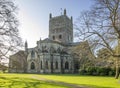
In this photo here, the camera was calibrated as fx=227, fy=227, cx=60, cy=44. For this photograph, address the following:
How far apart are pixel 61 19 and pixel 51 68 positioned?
2419cm

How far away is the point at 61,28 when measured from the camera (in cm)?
8806

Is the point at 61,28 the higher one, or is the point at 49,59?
the point at 61,28

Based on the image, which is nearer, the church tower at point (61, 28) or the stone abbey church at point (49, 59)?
the stone abbey church at point (49, 59)

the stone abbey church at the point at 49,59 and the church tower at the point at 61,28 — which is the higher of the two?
the church tower at the point at 61,28

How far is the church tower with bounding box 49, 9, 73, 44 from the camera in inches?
3442

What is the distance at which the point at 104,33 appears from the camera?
2239 cm

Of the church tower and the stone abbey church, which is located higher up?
the church tower

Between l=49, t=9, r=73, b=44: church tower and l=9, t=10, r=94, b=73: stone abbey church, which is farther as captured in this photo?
l=49, t=9, r=73, b=44: church tower

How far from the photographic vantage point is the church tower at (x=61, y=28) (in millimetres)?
87438

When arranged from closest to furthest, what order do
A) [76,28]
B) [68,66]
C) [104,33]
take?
[104,33]
[76,28]
[68,66]

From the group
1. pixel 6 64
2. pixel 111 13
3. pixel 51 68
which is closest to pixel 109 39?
pixel 111 13

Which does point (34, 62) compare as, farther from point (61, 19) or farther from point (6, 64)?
point (6, 64)

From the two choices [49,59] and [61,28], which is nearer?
[49,59]

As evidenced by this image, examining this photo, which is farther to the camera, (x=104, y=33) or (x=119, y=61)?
(x=119, y=61)
